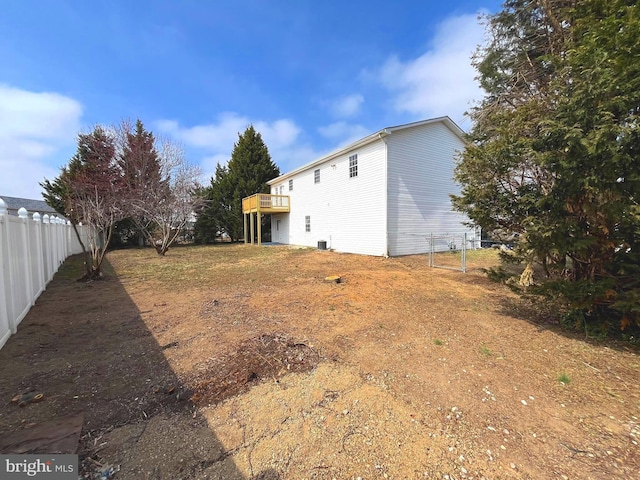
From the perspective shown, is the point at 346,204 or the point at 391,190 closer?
the point at 391,190

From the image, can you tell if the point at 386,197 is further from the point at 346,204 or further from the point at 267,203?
the point at 267,203

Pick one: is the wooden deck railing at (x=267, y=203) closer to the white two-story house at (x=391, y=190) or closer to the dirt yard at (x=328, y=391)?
the white two-story house at (x=391, y=190)

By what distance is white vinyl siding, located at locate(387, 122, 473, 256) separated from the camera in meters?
12.5

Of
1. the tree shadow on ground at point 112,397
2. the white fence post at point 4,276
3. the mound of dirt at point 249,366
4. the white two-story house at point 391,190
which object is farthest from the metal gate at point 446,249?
the white fence post at point 4,276

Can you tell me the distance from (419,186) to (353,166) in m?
3.50

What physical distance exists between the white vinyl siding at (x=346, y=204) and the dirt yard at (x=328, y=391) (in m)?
8.12

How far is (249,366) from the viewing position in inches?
118

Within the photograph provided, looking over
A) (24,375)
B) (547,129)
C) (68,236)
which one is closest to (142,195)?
(68,236)

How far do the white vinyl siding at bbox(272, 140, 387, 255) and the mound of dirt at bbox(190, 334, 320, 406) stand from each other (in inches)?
376

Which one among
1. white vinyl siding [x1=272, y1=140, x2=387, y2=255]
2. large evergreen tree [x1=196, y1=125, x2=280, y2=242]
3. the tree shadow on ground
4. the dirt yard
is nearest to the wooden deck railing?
white vinyl siding [x1=272, y1=140, x2=387, y2=255]

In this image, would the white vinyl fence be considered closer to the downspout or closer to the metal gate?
the downspout

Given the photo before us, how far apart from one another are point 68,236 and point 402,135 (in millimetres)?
17807

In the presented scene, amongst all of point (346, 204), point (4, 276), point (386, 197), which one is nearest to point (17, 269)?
point (4, 276)

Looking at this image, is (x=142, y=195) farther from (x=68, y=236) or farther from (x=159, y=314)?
(x=159, y=314)
